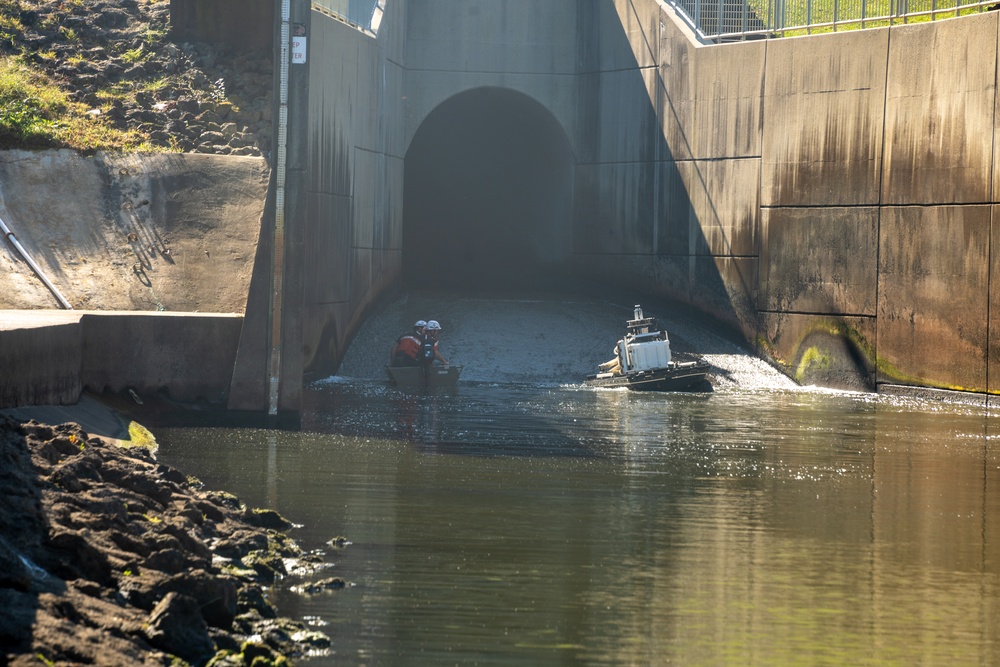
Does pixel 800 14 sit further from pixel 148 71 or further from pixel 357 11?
pixel 148 71

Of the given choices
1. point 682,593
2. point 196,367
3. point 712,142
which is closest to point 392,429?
point 196,367

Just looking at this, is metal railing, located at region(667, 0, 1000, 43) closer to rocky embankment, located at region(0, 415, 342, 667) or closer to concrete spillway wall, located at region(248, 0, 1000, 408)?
concrete spillway wall, located at region(248, 0, 1000, 408)

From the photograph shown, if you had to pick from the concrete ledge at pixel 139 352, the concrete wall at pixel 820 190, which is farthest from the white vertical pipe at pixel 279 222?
the concrete wall at pixel 820 190

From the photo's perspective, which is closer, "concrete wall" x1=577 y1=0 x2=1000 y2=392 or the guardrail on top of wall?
"concrete wall" x1=577 y1=0 x2=1000 y2=392

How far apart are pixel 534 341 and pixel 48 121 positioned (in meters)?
10.0

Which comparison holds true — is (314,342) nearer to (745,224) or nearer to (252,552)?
(745,224)

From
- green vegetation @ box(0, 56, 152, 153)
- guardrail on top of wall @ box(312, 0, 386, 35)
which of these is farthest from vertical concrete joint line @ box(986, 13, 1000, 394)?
green vegetation @ box(0, 56, 152, 153)

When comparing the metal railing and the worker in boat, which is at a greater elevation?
the metal railing

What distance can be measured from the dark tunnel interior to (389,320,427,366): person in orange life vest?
8.39 meters

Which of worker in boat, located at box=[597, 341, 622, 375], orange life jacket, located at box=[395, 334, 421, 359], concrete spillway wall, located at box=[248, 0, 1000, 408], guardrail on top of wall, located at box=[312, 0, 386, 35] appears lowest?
worker in boat, located at box=[597, 341, 622, 375]

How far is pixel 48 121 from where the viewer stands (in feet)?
72.7

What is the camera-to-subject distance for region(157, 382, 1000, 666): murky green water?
8.31m

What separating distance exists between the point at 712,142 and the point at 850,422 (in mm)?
9425

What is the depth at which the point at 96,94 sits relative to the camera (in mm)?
23625
